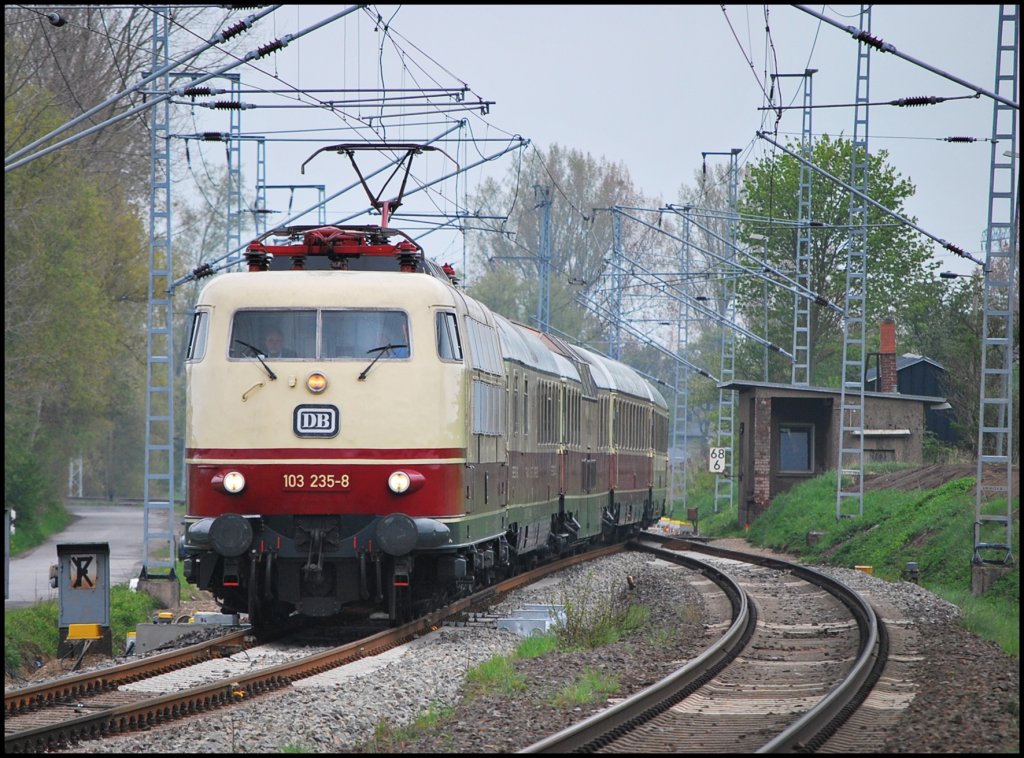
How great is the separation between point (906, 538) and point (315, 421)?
1499 cm

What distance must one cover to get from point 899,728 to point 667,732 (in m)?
1.46

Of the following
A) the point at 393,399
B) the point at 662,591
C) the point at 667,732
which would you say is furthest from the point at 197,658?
the point at 662,591

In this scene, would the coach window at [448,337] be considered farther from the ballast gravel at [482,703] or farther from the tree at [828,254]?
the tree at [828,254]

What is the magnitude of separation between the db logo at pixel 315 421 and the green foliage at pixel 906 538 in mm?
6497

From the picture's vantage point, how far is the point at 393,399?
1411 centimetres

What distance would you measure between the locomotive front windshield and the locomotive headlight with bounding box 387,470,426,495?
3.57 ft

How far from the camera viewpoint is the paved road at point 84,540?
26281 millimetres

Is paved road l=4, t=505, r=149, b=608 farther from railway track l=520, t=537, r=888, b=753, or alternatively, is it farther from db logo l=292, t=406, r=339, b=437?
railway track l=520, t=537, r=888, b=753

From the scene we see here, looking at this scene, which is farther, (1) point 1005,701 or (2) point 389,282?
(2) point 389,282

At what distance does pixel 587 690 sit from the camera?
11.3m

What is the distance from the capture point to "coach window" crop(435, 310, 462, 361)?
1438 cm

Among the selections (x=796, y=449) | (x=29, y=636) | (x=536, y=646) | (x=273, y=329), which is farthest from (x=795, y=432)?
(x=273, y=329)

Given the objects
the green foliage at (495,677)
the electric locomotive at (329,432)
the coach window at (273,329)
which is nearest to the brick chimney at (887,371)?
the electric locomotive at (329,432)

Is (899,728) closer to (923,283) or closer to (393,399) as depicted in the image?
(393,399)
